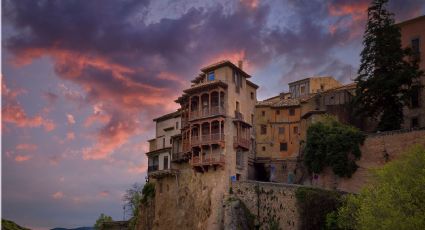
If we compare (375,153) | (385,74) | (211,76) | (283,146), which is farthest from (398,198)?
(283,146)

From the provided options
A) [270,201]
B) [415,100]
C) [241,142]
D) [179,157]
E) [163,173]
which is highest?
[415,100]

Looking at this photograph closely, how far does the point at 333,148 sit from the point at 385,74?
23.5 ft

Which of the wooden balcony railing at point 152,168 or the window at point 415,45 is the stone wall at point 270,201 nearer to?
the wooden balcony railing at point 152,168

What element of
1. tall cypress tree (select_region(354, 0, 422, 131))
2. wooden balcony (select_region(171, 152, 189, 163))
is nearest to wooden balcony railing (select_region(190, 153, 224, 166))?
wooden balcony (select_region(171, 152, 189, 163))

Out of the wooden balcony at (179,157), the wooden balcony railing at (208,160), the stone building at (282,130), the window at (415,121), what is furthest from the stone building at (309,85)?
the wooden balcony railing at (208,160)

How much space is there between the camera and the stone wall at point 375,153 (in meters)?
38.2

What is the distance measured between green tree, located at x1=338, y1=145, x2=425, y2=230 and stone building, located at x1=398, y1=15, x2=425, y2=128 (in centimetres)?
1410

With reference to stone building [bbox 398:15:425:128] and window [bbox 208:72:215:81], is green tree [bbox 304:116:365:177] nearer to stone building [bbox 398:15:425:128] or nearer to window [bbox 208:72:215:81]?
stone building [bbox 398:15:425:128]

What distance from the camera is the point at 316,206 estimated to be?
123 ft

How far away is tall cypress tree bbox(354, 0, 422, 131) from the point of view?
137 feet

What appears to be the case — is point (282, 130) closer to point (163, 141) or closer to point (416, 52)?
point (163, 141)

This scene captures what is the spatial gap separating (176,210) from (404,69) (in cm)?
2146

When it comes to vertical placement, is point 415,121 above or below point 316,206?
above

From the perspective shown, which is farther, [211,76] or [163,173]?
[163,173]
